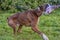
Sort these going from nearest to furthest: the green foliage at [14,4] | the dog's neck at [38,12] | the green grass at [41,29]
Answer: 1. the dog's neck at [38,12]
2. the green grass at [41,29]
3. the green foliage at [14,4]

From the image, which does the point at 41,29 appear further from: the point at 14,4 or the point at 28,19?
the point at 14,4

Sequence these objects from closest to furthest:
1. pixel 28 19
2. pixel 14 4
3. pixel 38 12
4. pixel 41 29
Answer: pixel 38 12, pixel 28 19, pixel 41 29, pixel 14 4

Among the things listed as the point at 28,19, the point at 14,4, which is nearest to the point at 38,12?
the point at 28,19

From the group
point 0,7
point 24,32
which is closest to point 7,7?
point 0,7

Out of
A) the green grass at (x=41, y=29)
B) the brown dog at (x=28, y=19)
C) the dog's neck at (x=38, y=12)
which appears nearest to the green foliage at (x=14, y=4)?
the green grass at (x=41, y=29)

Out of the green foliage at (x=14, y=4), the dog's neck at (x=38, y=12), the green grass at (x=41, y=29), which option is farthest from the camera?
the green foliage at (x=14, y=4)

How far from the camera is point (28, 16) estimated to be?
9.63 metres

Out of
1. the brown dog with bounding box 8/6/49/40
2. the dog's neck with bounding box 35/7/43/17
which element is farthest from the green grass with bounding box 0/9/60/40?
the dog's neck with bounding box 35/7/43/17

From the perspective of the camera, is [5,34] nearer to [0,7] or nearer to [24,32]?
[24,32]

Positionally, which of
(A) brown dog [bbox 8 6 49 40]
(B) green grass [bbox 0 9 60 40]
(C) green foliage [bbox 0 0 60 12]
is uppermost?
(A) brown dog [bbox 8 6 49 40]

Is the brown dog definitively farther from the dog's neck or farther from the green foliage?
the green foliage

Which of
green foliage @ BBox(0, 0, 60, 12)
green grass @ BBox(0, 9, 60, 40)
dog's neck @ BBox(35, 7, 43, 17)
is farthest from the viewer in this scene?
green foliage @ BBox(0, 0, 60, 12)

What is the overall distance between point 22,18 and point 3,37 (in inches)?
34.2

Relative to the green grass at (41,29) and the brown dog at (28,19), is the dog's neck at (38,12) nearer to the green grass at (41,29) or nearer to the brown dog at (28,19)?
the brown dog at (28,19)
